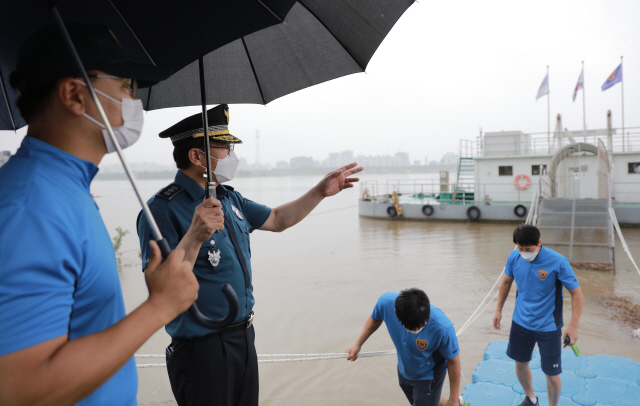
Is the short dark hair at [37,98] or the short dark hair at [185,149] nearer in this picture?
the short dark hair at [37,98]

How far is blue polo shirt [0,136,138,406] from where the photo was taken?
793mm

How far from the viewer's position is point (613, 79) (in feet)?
69.2

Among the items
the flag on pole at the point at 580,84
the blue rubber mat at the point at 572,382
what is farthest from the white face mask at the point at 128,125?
the flag on pole at the point at 580,84

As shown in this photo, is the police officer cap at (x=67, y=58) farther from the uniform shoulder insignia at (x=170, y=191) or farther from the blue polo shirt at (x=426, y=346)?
the blue polo shirt at (x=426, y=346)

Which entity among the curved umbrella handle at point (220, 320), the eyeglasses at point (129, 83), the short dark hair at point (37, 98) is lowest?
the curved umbrella handle at point (220, 320)

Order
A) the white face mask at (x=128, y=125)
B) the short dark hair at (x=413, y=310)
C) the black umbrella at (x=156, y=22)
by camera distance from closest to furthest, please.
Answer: the white face mask at (x=128, y=125) < the black umbrella at (x=156, y=22) < the short dark hair at (x=413, y=310)

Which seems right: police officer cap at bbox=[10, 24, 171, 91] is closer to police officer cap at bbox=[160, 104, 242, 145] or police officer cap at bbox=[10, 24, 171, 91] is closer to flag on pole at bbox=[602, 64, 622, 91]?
police officer cap at bbox=[160, 104, 242, 145]

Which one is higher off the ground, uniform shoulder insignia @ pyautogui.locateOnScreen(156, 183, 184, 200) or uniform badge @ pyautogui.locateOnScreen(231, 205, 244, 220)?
uniform shoulder insignia @ pyautogui.locateOnScreen(156, 183, 184, 200)

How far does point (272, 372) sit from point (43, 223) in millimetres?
4801

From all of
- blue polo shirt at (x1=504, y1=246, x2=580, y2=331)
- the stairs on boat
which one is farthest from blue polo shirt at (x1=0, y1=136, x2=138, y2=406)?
the stairs on boat

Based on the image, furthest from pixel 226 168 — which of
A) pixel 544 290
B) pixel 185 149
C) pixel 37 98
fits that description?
pixel 544 290

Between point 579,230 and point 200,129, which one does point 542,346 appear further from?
point 579,230

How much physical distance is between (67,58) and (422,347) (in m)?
2.69

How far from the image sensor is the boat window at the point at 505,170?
62.9ft
